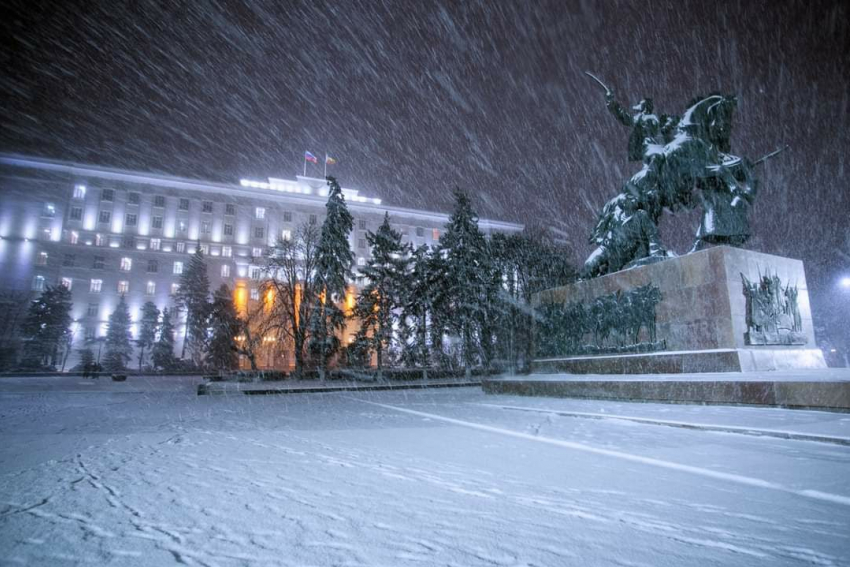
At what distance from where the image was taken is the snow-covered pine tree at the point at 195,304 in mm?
48250

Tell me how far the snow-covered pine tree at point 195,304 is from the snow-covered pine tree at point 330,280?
24808mm

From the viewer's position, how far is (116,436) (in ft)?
19.0

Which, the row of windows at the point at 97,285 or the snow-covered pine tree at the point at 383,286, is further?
the row of windows at the point at 97,285

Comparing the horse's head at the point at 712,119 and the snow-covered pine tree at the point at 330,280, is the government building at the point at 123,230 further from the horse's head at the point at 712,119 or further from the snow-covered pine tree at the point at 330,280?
the horse's head at the point at 712,119

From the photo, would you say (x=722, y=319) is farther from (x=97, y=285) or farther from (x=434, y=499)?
(x=97, y=285)

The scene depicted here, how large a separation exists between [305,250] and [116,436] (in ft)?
81.1

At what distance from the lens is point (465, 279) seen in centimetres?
3027

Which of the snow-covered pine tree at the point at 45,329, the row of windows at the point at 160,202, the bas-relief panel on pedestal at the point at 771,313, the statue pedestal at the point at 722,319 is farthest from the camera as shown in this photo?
the row of windows at the point at 160,202

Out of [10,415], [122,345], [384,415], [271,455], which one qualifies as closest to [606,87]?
[384,415]

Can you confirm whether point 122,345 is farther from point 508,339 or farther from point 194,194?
point 508,339

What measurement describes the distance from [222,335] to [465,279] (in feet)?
89.1

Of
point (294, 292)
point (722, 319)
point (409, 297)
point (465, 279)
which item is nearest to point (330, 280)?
point (294, 292)

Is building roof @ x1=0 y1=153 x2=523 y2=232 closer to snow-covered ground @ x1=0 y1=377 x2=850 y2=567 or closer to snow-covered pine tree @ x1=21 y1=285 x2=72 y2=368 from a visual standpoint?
snow-covered pine tree @ x1=21 y1=285 x2=72 y2=368

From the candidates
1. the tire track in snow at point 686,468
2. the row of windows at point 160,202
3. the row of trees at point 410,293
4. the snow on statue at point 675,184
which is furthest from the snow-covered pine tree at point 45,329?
the tire track in snow at point 686,468
